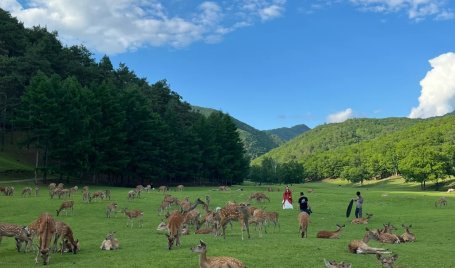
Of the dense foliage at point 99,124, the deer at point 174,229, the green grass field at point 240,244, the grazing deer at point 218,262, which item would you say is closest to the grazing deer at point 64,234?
the green grass field at point 240,244

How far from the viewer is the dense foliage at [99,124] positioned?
187ft

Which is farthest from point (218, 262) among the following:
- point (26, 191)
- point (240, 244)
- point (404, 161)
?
point (404, 161)

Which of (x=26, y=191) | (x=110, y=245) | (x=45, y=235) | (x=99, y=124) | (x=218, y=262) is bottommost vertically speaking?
(x=110, y=245)

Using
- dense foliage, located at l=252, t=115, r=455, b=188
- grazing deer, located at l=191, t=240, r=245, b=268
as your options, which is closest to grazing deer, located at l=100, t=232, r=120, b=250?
grazing deer, located at l=191, t=240, r=245, b=268

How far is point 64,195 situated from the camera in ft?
124

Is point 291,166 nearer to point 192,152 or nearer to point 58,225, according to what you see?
point 192,152

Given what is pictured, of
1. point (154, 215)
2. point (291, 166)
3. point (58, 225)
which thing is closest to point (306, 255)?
point (58, 225)

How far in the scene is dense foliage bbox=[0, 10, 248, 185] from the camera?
5709cm

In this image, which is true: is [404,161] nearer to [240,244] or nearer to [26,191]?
[26,191]

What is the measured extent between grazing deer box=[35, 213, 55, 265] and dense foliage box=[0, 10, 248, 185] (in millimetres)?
43539

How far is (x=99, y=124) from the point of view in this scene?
62.6 meters

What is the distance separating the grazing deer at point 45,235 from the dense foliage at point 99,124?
143 ft

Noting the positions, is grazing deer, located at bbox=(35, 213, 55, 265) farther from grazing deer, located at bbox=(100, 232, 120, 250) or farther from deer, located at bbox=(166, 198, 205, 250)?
deer, located at bbox=(166, 198, 205, 250)

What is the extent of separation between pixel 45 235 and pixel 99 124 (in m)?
50.2
